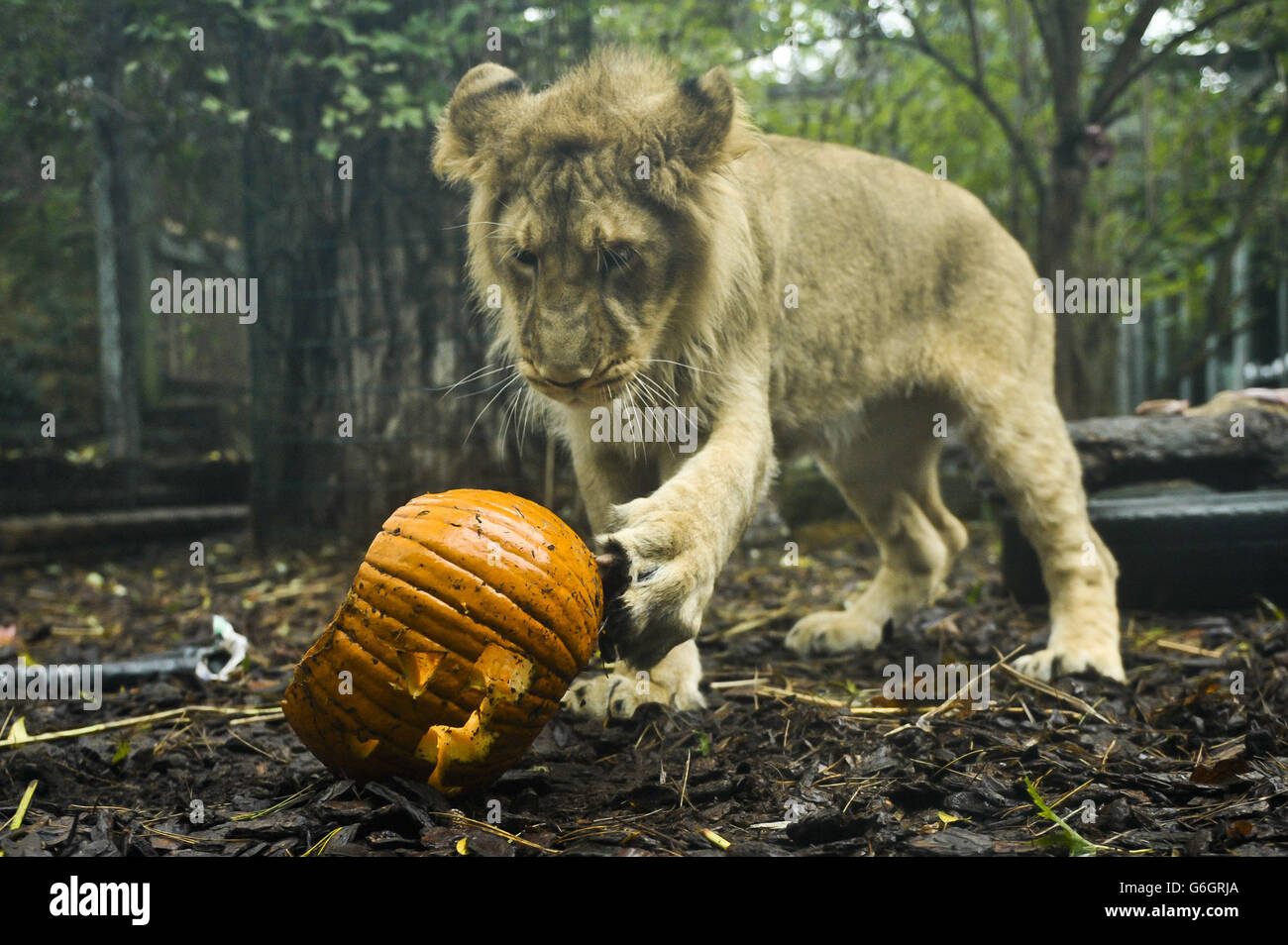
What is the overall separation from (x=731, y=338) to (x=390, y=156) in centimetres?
385

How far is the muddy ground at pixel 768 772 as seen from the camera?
7.32ft

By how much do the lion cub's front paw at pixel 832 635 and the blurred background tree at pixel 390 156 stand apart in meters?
2.08

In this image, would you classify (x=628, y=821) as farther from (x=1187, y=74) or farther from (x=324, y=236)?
(x=1187, y=74)

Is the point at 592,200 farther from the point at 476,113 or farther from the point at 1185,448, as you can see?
the point at 1185,448

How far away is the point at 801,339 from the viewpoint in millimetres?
4281

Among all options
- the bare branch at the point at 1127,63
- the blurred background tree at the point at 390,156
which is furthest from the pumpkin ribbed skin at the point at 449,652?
the bare branch at the point at 1127,63

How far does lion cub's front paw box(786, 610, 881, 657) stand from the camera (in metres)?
4.51

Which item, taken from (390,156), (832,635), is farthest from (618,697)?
(390,156)

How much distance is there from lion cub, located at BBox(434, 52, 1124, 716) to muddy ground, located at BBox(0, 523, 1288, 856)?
0.31 m

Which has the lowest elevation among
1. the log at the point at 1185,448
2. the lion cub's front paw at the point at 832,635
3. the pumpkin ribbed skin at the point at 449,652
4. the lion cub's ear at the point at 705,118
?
the lion cub's front paw at the point at 832,635

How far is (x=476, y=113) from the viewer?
3.61m

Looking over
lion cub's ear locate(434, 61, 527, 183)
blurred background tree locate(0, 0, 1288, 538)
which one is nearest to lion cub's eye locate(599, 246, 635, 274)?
lion cub's ear locate(434, 61, 527, 183)

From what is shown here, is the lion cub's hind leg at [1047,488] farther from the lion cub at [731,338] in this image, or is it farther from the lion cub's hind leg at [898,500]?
the lion cub's hind leg at [898,500]

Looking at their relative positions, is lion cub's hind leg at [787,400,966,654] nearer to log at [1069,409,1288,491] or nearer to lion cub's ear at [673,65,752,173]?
log at [1069,409,1288,491]
